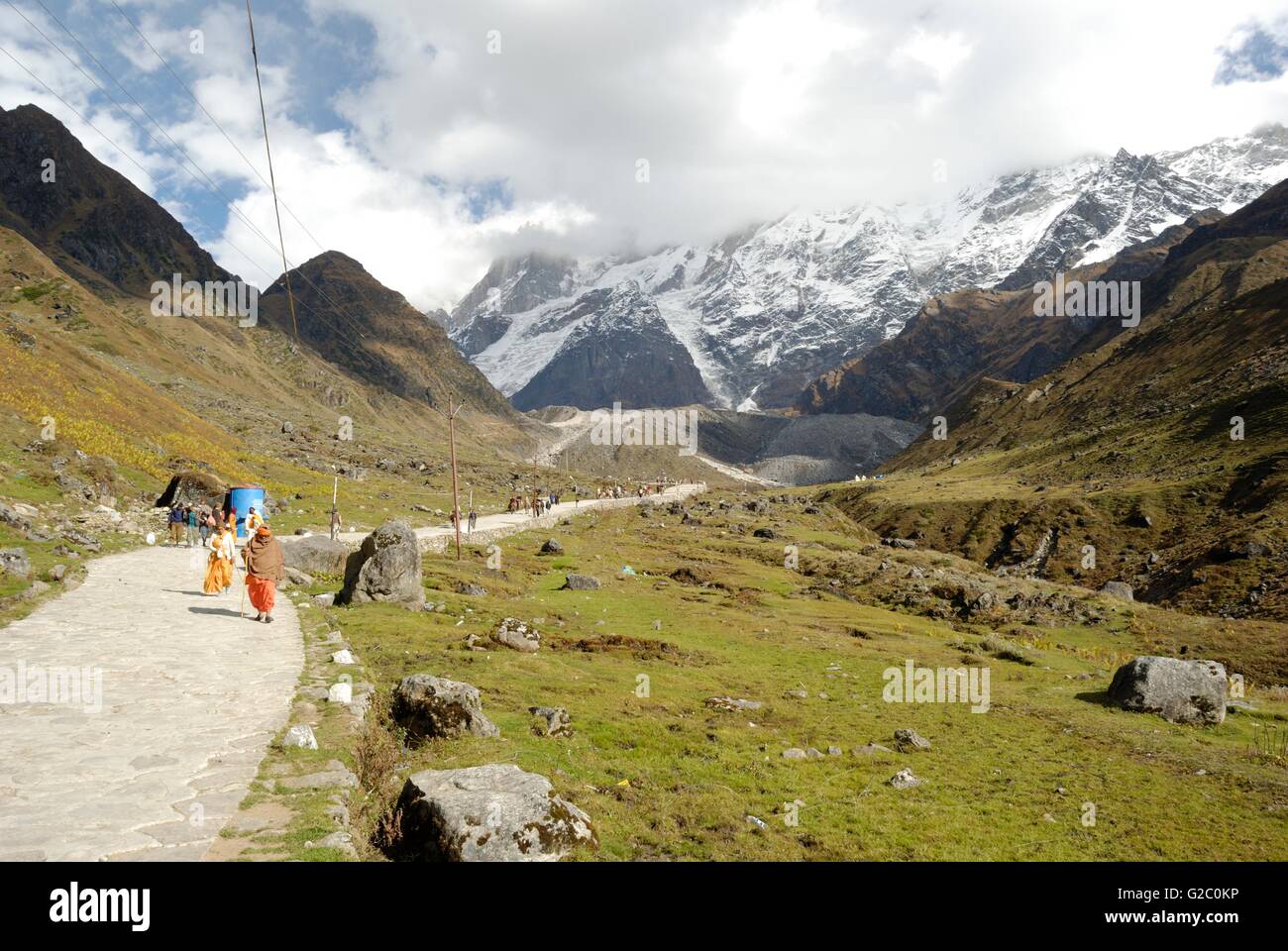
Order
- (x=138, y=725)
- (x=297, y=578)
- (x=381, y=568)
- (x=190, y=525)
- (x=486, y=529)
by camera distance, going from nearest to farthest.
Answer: (x=138, y=725) → (x=381, y=568) → (x=297, y=578) → (x=190, y=525) → (x=486, y=529)

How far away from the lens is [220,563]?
25.0 metres

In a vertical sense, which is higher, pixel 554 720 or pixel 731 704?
pixel 554 720

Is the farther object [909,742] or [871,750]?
[909,742]

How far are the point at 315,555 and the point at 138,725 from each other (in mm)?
23363

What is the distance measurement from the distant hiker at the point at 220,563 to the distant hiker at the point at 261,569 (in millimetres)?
3877

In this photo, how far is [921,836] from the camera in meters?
13.6

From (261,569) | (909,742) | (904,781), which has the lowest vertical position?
(909,742)

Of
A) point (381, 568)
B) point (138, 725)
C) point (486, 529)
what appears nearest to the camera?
point (138, 725)

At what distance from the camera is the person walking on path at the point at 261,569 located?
21172 mm

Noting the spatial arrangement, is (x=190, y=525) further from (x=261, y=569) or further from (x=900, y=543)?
(x=900, y=543)

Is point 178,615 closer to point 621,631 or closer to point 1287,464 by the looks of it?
point 621,631

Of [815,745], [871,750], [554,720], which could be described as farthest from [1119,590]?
[554,720]

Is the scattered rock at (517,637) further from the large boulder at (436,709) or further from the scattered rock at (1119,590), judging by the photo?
the scattered rock at (1119,590)
